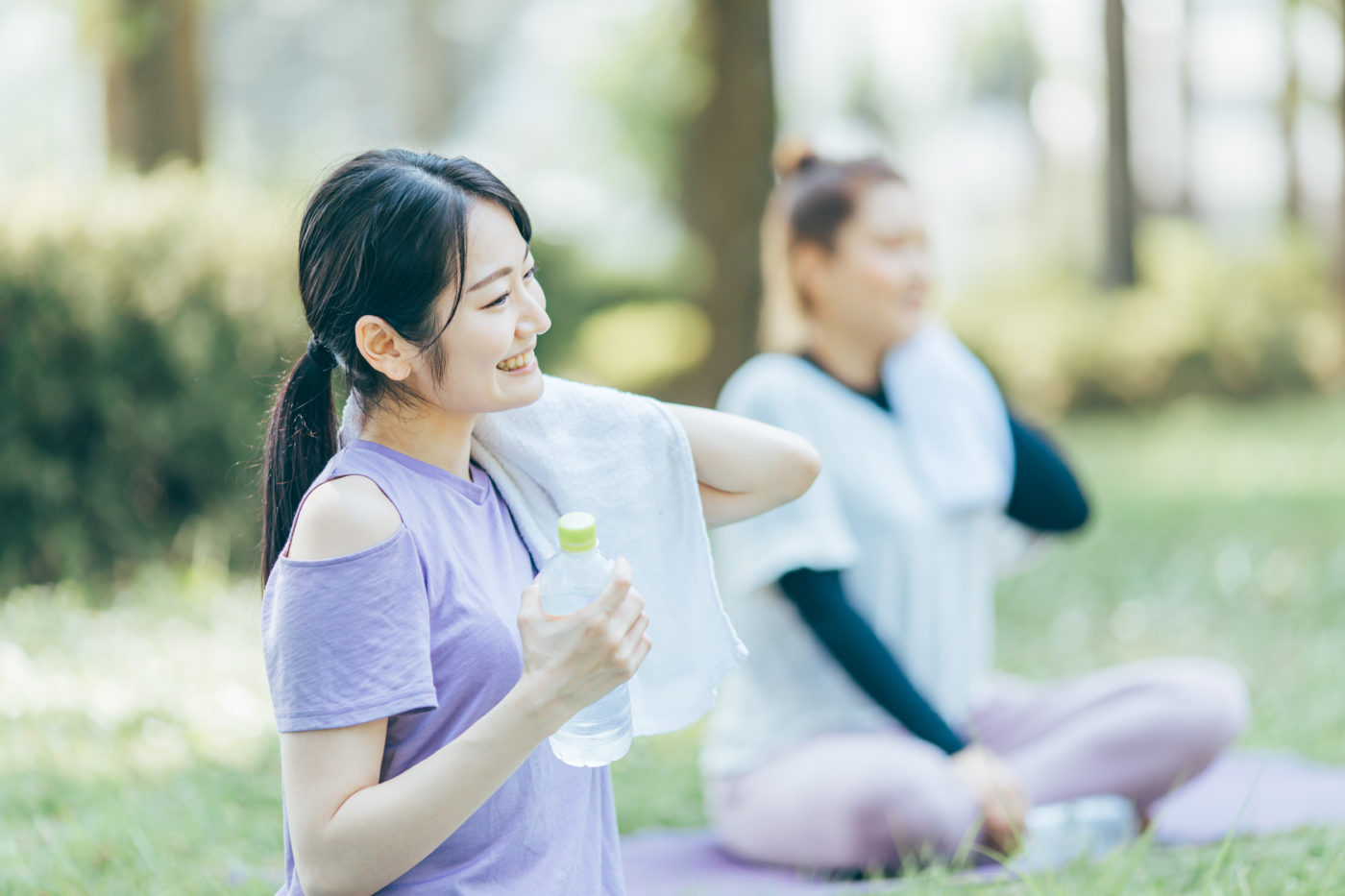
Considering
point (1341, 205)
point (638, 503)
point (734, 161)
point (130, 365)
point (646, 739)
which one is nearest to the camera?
point (638, 503)

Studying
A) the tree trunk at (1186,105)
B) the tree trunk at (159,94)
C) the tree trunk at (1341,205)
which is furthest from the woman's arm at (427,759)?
the tree trunk at (1186,105)

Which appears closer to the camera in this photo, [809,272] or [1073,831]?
[1073,831]

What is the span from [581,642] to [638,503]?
0.42m

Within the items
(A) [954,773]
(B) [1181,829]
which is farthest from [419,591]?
(B) [1181,829]

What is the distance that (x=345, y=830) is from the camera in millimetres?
1454

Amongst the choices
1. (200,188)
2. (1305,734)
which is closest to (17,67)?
(200,188)

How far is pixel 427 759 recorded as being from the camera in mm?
1473

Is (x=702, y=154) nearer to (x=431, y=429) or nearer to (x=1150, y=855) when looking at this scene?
(x=1150, y=855)

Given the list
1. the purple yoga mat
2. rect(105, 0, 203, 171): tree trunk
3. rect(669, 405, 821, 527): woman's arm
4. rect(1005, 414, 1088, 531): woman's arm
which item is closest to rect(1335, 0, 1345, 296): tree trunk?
rect(105, 0, 203, 171): tree trunk

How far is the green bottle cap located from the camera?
57.4 inches

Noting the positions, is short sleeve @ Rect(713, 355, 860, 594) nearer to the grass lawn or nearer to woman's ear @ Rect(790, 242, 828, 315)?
woman's ear @ Rect(790, 242, 828, 315)

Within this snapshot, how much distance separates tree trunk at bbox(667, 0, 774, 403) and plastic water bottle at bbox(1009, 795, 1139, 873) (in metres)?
5.45

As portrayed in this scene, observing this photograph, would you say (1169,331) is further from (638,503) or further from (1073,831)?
(638,503)

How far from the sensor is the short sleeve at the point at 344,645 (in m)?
1.46
